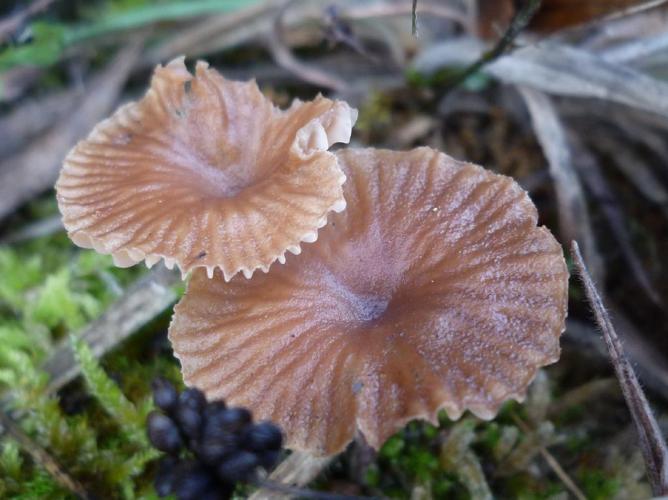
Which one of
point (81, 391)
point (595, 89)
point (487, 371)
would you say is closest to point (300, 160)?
point (487, 371)

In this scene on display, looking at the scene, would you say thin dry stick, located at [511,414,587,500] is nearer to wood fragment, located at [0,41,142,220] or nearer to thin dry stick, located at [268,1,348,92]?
thin dry stick, located at [268,1,348,92]

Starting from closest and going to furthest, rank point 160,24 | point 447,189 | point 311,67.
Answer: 1. point 447,189
2. point 311,67
3. point 160,24

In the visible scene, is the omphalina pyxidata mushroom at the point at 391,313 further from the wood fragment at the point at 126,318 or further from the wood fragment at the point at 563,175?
the wood fragment at the point at 563,175

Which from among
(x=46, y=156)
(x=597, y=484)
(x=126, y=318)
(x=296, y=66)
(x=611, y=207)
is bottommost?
(x=597, y=484)

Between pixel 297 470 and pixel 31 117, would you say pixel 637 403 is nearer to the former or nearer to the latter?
pixel 297 470

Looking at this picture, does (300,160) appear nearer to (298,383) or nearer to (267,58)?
(298,383)

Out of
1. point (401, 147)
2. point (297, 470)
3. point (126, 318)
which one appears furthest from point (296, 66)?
point (297, 470)
